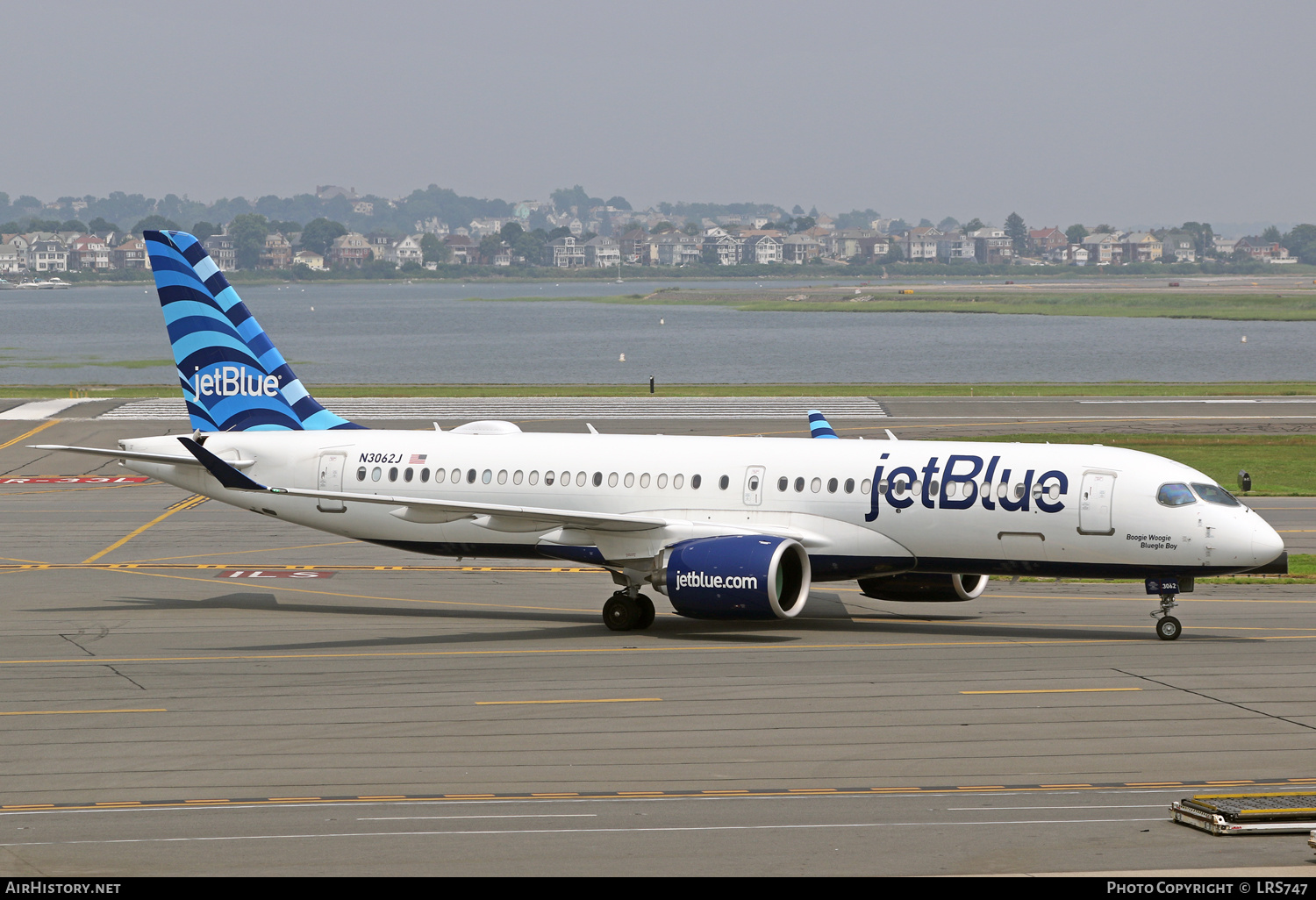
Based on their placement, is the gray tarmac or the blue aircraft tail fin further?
the blue aircraft tail fin

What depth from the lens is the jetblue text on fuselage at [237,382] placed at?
4016 centimetres

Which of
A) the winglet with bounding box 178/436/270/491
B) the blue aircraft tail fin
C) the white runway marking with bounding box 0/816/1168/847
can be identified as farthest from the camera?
the blue aircraft tail fin

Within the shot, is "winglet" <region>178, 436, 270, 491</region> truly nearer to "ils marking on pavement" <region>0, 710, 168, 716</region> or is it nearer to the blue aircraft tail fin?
the blue aircraft tail fin

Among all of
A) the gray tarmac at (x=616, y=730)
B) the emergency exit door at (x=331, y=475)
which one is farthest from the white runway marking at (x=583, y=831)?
the emergency exit door at (x=331, y=475)

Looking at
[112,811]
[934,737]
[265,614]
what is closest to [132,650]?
[265,614]

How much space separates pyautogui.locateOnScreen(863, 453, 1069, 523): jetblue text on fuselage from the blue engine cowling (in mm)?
2468

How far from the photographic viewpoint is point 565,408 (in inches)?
3440

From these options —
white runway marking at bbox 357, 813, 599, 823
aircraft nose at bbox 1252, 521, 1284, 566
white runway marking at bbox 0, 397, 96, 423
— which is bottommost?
white runway marking at bbox 0, 397, 96, 423

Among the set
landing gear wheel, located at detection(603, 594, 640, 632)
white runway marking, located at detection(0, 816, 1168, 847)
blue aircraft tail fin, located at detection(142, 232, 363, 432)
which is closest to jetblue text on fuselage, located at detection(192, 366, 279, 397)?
blue aircraft tail fin, located at detection(142, 232, 363, 432)

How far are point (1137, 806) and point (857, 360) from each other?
147 metres

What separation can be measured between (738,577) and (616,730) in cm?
812

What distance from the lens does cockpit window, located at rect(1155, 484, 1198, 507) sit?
3170cm

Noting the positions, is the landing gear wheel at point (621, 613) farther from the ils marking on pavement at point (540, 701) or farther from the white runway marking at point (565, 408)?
the white runway marking at point (565, 408)
